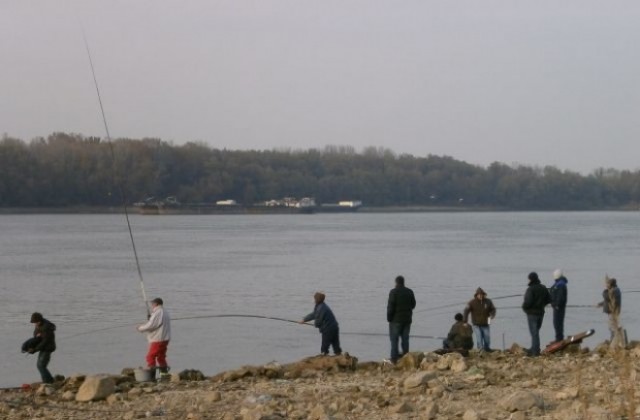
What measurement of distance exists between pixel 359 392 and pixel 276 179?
137 m

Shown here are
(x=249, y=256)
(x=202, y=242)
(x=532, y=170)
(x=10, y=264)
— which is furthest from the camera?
(x=532, y=170)

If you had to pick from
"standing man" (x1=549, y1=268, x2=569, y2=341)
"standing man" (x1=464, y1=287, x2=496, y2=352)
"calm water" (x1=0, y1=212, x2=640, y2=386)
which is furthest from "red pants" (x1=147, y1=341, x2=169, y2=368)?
"standing man" (x1=549, y1=268, x2=569, y2=341)

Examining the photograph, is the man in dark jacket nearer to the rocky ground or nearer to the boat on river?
the rocky ground

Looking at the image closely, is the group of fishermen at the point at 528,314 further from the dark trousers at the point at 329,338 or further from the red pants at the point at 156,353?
the red pants at the point at 156,353

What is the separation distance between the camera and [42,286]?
3428 cm

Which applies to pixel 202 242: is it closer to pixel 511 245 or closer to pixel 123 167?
pixel 511 245

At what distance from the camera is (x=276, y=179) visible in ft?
482

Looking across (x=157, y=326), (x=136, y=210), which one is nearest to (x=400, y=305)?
(x=157, y=326)

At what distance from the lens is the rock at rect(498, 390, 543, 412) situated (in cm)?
894

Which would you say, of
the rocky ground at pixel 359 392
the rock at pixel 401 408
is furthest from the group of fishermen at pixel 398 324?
the rock at pixel 401 408

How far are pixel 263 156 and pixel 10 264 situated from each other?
105 m

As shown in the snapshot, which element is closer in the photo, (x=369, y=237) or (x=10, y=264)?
(x=10, y=264)

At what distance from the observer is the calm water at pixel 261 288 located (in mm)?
19438

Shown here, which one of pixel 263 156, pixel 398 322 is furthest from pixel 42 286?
pixel 263 156
